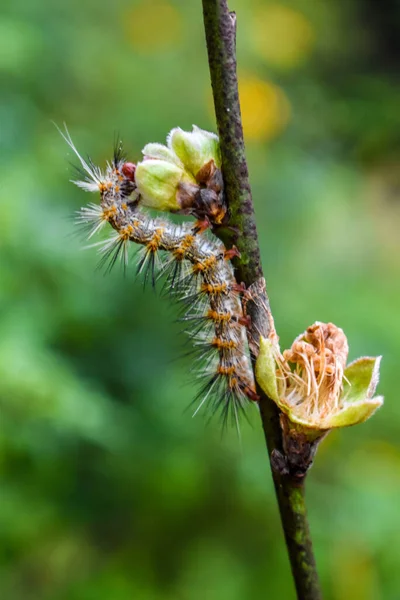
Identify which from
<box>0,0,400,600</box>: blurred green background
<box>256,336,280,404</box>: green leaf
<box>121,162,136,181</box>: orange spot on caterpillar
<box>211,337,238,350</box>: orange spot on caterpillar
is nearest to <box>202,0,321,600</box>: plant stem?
<box>256,336,280,404</box>: green leaf

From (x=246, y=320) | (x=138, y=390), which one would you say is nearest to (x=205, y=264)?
(x=246, y=320)

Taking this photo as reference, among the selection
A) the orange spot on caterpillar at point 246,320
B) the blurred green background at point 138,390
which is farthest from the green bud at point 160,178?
the blurred green background at point 138,390

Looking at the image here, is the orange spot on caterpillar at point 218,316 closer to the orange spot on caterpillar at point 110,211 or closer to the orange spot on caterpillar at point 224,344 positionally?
the orange spot on caterpillar at point 224,344

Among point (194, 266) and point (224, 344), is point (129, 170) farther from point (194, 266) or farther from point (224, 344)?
point (224, 344)

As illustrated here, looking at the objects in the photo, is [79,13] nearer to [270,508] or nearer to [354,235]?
[354,235]

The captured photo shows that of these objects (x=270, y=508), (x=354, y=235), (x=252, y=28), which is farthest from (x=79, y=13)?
(x=270, y=508)

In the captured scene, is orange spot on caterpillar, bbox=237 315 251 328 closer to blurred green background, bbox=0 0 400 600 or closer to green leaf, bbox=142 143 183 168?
green leaf, bbox=142 143 183 168
